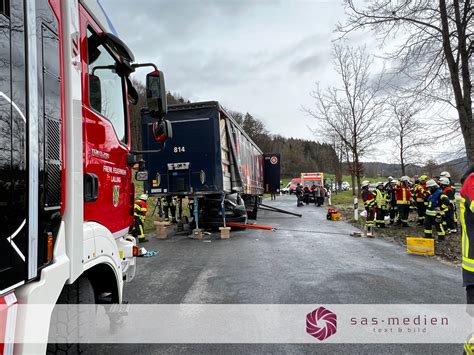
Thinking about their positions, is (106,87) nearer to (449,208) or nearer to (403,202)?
(449,208)

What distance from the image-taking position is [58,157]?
1926 millimetres

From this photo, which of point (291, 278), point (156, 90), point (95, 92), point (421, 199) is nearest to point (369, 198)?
point (421, 199)

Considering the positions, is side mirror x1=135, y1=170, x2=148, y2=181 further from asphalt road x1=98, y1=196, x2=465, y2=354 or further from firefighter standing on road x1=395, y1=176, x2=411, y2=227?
firefighter standing on road x1=395, y1=176, x2=411, y2=227

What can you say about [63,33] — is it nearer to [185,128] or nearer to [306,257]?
[306,257]

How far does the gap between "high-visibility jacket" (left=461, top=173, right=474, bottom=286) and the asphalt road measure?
2.87ft

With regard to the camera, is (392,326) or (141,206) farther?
(141,206)

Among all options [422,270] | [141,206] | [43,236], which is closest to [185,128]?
[141,206]

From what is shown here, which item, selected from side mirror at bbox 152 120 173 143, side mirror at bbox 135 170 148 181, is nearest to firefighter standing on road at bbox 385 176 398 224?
side mirror at bbox 135 170 148 181

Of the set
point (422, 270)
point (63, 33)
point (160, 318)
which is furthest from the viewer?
point (422, 270)

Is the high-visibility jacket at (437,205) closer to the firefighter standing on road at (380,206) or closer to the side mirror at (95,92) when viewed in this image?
the firefighter standing on road at (380,206)

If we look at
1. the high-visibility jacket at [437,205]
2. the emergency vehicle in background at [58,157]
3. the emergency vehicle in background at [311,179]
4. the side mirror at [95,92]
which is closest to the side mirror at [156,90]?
the emergency vehicle in background at [58,157]

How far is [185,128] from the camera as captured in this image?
31.1ft

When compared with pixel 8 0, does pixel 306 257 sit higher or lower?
lower

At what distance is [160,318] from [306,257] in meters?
3.86
